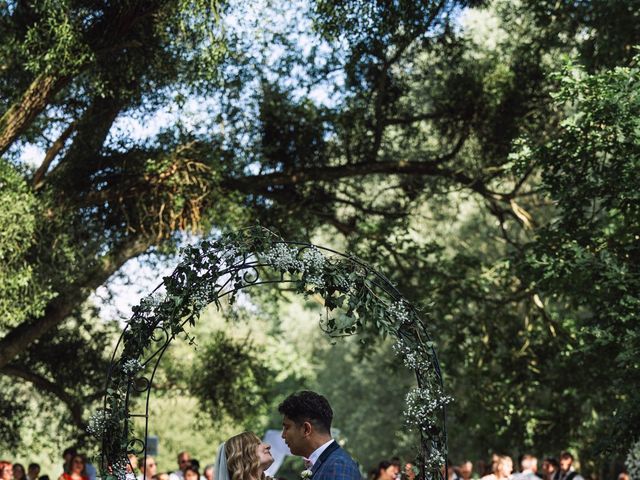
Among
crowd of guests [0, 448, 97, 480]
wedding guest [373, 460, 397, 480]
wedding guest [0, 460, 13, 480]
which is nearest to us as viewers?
wedding guest [373, 460, 397, 480]

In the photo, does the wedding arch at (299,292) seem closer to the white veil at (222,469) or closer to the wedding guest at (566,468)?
the white veil at (222,469)

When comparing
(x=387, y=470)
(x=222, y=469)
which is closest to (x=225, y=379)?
(x=387, y=470)

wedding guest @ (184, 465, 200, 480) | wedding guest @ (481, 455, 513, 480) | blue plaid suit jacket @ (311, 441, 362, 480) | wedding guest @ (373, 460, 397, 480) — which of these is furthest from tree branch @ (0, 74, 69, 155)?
blue plaid suit jacket @ (311, 441, 362, 480)

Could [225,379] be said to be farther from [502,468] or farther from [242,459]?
[242,459]

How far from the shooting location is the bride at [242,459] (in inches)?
228

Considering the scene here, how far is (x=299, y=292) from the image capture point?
706 centimetres

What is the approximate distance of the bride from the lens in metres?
5.79

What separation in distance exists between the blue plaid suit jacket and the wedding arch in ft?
4.04

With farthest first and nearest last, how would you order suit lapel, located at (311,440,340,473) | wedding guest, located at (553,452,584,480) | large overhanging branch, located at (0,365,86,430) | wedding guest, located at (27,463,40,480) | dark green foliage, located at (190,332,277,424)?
dark green foliage, located at (190,332,277,424), large overhanging branch, located at (0,365,86,430), wedding guest, located at (27,463,40,480), wedding guest, located at (553,452,584,480), suit lapel, located at (311,440,340,473)

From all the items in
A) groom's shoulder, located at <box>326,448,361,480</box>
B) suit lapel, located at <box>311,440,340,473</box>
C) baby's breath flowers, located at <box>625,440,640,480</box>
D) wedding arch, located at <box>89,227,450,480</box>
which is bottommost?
groom's shoulder, located at <box>326,448,361,480</box>

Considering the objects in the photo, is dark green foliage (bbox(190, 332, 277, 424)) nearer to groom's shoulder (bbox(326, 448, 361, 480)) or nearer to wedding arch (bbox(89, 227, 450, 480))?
wedding arch (bbox(89, 227, 450, 480))

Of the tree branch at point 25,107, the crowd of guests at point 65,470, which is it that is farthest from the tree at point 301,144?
the crowd of guests at point 65,470

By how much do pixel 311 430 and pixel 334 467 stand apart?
0.29 metres

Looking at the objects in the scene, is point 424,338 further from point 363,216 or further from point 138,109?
point 363,216
